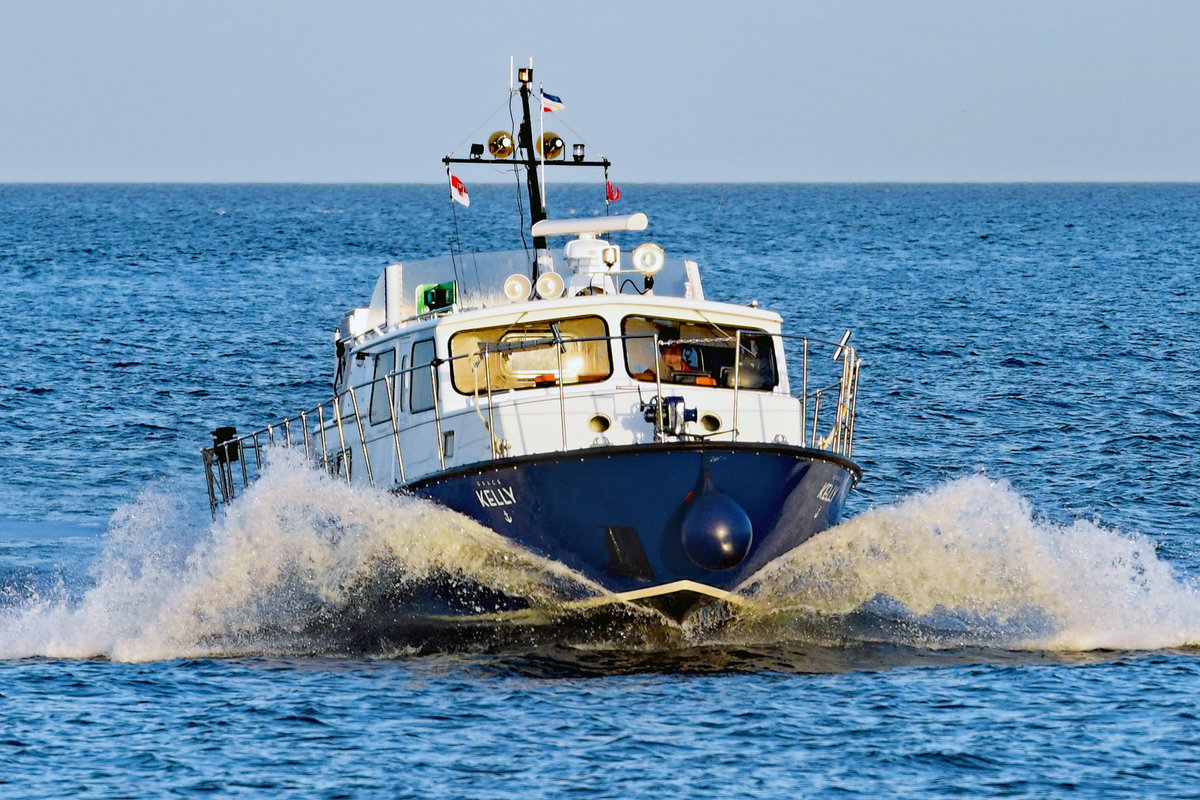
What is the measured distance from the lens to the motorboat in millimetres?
14758

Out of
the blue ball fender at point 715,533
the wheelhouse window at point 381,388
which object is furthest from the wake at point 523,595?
the wheelhouse window at point 381,388

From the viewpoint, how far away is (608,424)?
15727mm

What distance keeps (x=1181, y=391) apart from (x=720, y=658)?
19861 millimetres

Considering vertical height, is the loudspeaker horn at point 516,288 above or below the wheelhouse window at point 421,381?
above

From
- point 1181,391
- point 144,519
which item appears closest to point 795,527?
point 144,519

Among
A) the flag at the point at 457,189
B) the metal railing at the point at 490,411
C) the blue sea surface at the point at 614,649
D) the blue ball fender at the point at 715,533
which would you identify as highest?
the flag at the point at 457,189

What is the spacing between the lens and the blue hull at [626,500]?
1471 centimetres

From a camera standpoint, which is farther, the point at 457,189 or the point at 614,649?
the point at 457,189

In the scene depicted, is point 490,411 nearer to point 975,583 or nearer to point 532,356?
point 532,356

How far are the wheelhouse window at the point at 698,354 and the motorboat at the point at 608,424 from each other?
0.07 ft
